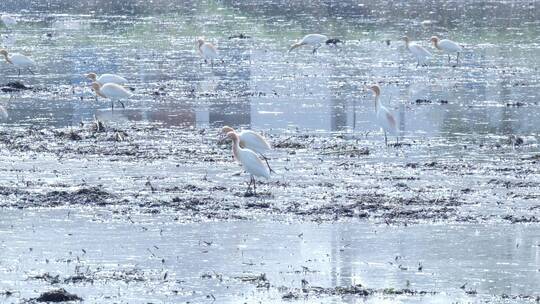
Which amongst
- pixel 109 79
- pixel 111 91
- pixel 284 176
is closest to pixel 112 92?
pixel 111 91

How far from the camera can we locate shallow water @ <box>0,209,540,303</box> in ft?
35.9

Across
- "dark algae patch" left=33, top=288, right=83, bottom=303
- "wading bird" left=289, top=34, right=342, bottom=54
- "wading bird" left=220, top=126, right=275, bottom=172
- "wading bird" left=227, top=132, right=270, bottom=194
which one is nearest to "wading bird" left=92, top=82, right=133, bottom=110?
"wading bird" left=220, top=126, right=275, bottom=172

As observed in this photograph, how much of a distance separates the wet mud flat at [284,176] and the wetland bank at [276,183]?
5cm

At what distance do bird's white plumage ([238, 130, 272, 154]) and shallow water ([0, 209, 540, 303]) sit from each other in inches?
105

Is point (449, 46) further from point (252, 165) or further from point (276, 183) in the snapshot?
point (252, 165)

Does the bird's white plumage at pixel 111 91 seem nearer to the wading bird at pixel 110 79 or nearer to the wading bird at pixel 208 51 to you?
the wading bird at pixel 110 79

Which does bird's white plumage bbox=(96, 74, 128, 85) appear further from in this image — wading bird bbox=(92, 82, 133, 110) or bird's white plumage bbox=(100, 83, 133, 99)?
bird's white plumage bbox=(100, 83, 133, 99)

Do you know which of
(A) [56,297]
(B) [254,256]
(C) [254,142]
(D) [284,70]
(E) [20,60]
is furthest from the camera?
(D) [284,70]

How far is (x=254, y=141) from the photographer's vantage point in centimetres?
1622

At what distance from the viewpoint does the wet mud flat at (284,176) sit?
14141 mm

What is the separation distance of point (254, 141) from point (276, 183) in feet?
2.81

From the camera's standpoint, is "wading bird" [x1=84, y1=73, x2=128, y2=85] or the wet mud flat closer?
the wet mud flat

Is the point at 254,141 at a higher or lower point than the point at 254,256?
higher

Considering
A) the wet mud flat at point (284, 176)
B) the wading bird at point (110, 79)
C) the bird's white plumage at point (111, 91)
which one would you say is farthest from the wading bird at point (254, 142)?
the wading bird at point (110, 79)
